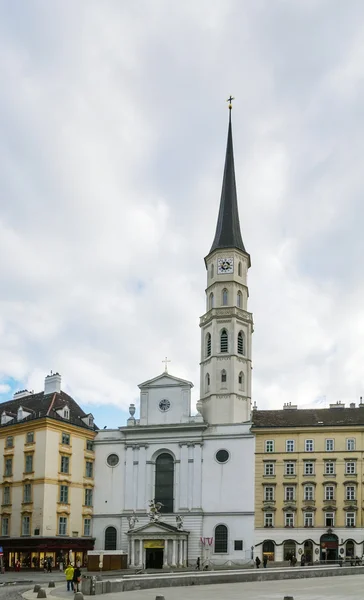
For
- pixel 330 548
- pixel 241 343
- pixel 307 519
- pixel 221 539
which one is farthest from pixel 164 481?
pixel 330 548

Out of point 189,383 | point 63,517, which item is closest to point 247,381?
point 189,383

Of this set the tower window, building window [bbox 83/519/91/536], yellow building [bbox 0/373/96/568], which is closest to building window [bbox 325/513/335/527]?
the tower window

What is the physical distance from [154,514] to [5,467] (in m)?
13.0

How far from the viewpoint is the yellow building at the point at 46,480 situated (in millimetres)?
63594

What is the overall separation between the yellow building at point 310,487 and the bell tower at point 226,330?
12.5ft

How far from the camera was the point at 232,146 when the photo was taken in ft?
276

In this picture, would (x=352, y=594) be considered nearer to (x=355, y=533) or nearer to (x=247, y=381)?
(x=355, y=533)

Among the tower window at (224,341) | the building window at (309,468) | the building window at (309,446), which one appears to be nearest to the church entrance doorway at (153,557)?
the building window at (309,468)

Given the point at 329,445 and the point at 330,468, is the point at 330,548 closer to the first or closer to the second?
the point at 330,468

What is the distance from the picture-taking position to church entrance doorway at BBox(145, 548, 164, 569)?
6621cm

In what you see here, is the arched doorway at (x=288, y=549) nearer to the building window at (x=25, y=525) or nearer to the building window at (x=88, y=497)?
the building window at (x=88, y=497)

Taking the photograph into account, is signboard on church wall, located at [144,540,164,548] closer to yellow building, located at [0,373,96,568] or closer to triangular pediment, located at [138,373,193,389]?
yellow building, located at [0,373,96,568]

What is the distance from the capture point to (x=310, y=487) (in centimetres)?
6625

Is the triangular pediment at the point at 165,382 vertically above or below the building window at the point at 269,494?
above
